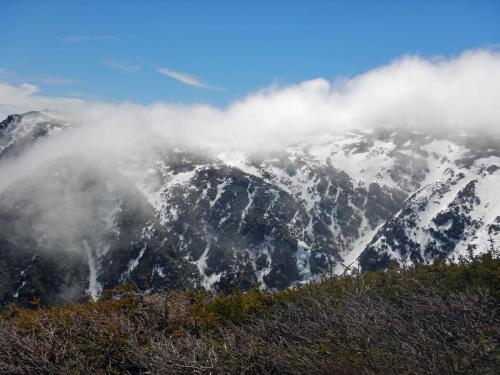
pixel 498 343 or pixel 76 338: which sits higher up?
pixel 498 343

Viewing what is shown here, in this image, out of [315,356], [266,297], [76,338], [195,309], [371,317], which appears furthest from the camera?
[266,297]

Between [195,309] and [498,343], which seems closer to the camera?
[498,343]

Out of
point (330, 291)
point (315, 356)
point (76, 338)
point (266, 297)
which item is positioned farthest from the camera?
point (266, 297)

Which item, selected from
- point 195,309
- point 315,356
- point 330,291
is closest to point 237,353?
point 315,356

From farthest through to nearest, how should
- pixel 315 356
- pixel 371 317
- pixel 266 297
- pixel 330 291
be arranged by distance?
pixel 266 297
pixel 330 291
pixel 371 317
pixel 315 356

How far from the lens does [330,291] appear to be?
54000mm

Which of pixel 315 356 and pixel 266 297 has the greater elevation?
pixel 315 356

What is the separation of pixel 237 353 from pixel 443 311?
13181mm

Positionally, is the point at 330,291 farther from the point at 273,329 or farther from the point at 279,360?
the point at 279,360

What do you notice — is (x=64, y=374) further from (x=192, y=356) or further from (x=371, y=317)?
(x=371, y=317)

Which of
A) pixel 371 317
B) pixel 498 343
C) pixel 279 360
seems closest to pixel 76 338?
pixel 279 360

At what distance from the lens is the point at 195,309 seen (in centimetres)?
4694

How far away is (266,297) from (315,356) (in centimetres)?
3000

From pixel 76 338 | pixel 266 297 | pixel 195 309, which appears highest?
pixel 76 338
